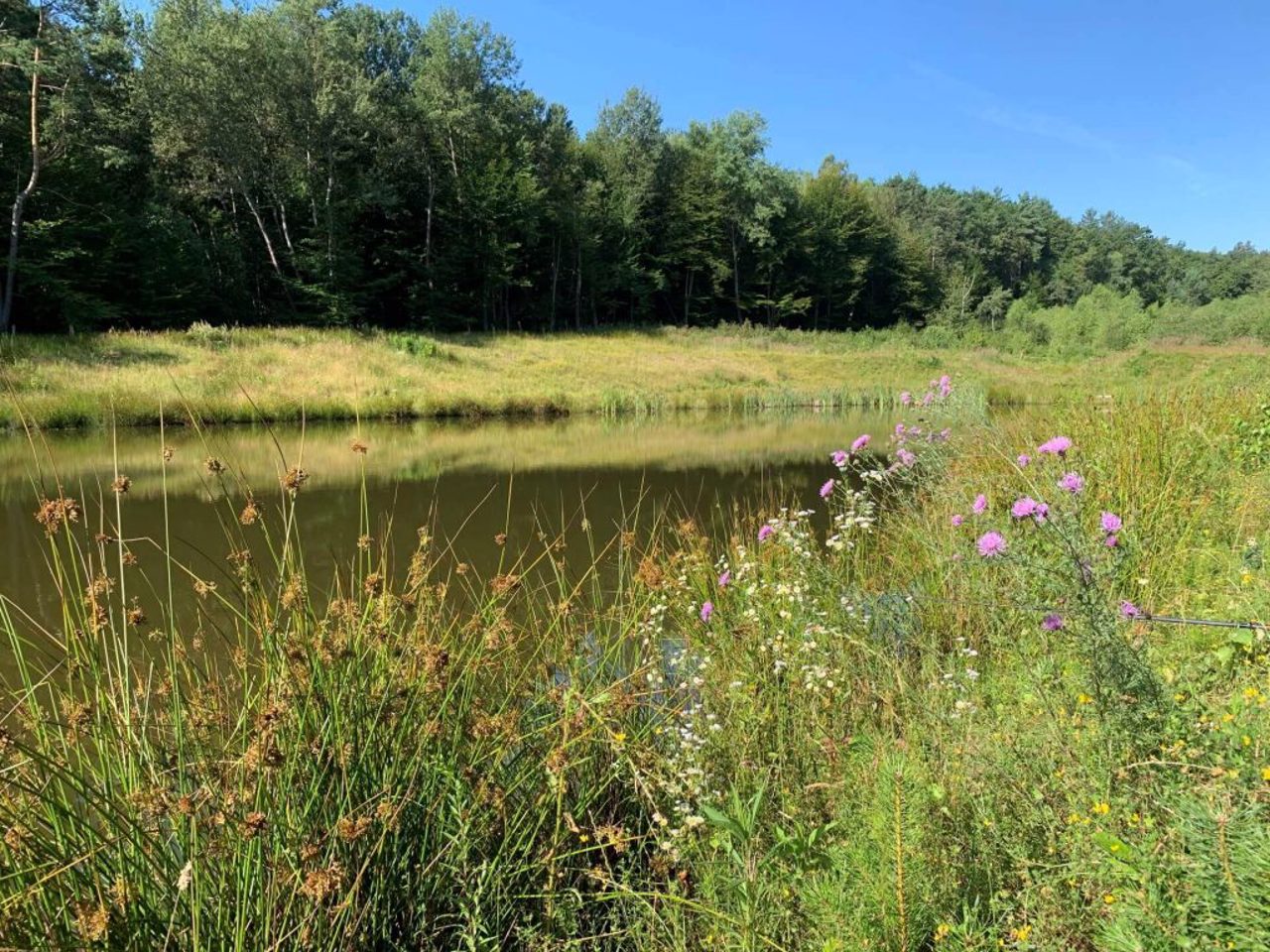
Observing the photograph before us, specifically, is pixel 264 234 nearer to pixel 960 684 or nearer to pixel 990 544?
pixel 960 684

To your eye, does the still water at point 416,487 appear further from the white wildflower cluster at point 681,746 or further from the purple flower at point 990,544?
the purple flower at point 990,544

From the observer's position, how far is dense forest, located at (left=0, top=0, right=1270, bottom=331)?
66.4 feet

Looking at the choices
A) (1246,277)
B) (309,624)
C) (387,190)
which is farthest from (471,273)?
(1246,277)

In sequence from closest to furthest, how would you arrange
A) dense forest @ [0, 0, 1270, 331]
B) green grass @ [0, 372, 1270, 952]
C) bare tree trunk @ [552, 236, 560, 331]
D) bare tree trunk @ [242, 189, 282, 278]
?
green grass @ [0, 372, 1270, 952], dense forest @ [0, 0, 1270, 331], bare tree trunk @ [242, 189, 282, 278], bare tree trunk @ [552, 236, 560, 331]

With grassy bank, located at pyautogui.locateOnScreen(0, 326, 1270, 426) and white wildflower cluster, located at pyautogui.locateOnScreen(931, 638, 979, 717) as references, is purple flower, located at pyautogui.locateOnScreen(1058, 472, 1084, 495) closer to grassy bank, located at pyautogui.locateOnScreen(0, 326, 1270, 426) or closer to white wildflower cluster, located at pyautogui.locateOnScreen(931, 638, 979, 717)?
white wildflower cluster, located at pyautogui.locateOnScreen(931, 638, 979, 717)

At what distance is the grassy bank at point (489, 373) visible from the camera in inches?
564

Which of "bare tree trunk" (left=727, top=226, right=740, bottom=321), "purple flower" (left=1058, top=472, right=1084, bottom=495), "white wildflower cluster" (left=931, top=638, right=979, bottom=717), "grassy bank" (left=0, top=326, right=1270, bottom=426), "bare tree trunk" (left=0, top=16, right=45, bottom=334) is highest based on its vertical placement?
"bare tree trunk" (left=727, top=226, right=740, bottom=321)

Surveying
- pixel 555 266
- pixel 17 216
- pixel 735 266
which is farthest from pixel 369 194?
pixel 735 266

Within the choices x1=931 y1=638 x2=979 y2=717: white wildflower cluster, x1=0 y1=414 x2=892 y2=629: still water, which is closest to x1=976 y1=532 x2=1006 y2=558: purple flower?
x1=931 y1=638 x2=979 y2=717: white wildflower cluster

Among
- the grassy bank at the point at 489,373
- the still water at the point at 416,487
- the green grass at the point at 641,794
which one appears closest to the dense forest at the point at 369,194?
the grassy bank at the point at 489,373

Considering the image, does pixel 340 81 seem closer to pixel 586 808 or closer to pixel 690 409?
pixel 690 409

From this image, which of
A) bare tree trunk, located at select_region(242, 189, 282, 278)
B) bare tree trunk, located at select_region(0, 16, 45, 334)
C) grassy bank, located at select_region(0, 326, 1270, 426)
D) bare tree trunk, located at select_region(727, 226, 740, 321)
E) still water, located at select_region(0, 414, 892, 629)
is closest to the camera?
still water, located at select_region(0, 414, 892, 629)

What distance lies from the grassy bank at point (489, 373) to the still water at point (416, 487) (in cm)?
115

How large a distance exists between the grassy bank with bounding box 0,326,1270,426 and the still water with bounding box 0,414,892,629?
115cm
